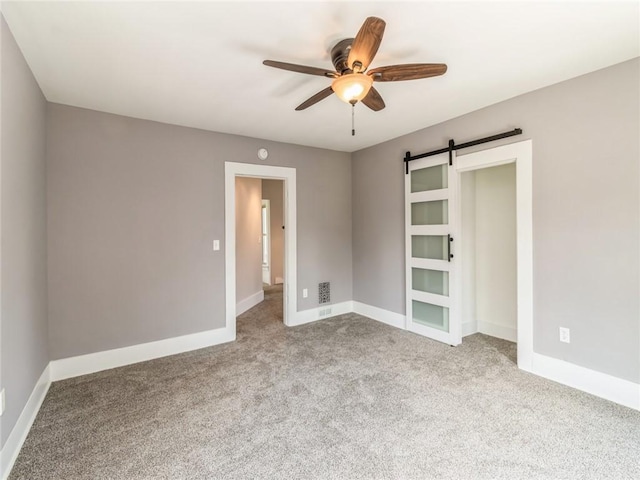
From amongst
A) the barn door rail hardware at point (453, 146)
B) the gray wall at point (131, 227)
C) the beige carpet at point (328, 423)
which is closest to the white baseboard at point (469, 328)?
the beige carpet at point (328, 423)

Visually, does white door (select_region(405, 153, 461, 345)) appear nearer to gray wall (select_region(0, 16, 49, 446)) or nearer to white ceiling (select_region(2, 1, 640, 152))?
white ceiling (select_region(2, 1, 640, 152))

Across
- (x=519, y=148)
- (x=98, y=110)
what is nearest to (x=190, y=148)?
(x=98, y=110)

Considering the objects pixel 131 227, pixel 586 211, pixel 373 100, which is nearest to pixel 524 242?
pixel 586 211

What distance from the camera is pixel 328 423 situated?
2094 millimetres

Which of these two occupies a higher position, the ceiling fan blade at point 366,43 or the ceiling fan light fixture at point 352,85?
the ceiling fan blade at point 366,43

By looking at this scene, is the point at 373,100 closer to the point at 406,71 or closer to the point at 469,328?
the point at 406,71

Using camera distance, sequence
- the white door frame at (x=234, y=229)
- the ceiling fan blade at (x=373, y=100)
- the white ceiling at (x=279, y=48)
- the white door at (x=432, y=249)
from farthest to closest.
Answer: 1. the white door frame at (x=234, y=229)
2. the white door at (x=432, y=249)
3. the ceiling fan blade at (x=373, y=100)
4. the white ceiling at (x=279, y=48)

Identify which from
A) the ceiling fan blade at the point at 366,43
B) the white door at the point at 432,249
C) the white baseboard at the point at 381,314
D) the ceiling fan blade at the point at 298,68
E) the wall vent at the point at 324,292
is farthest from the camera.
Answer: the wall vent at the point at 324,292

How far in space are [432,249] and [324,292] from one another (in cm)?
171

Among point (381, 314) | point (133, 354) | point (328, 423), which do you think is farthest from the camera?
point (381, 314)

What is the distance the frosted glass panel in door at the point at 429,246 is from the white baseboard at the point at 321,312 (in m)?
1.46

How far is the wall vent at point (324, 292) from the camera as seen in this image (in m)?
4.55

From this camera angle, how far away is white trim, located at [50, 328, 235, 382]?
9.25 feet

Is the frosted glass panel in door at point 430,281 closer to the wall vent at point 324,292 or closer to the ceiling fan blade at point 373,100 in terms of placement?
the wall vent at point 324,292
